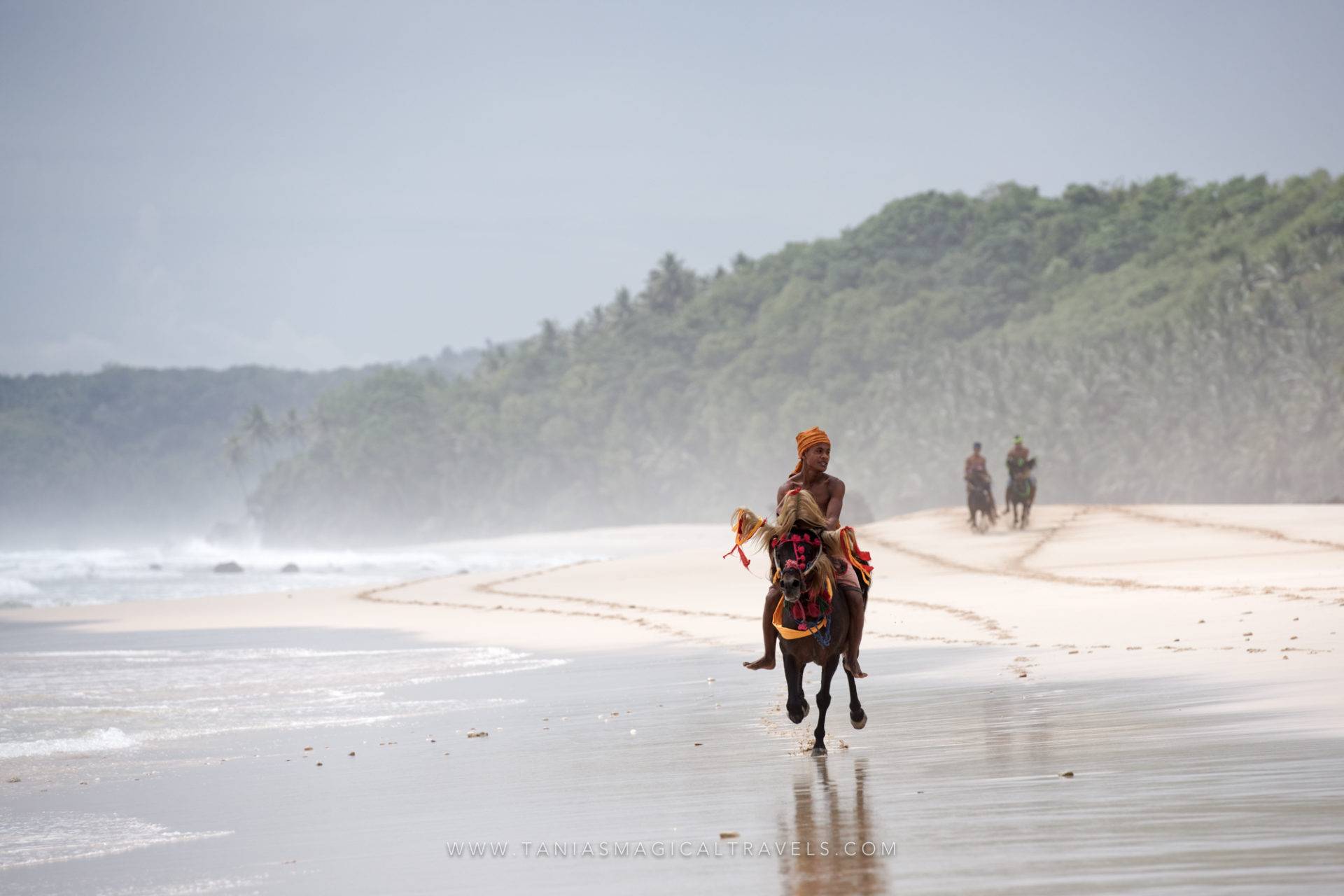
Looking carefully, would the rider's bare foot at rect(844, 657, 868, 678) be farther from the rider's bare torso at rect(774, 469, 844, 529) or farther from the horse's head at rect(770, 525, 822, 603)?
the rider's bare torso at rect(774, 469, 844, 529)

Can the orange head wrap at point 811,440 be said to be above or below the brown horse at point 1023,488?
above

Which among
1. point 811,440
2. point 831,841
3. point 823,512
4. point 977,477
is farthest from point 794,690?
point 977,477

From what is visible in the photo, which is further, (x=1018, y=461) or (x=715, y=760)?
(x=1018, y=461)

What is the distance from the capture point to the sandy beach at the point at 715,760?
5.60 meters

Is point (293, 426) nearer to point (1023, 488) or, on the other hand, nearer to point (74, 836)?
point (1023, 488)

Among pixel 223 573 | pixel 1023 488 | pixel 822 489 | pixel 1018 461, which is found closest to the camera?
pixel 822 489

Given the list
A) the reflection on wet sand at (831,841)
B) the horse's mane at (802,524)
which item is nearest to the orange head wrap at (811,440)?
the horse's mane at (802,524)

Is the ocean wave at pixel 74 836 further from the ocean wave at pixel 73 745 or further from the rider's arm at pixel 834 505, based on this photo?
the rider's arm at pixel 834 505

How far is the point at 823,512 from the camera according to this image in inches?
350

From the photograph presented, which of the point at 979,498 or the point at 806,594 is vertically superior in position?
the point at 979,498

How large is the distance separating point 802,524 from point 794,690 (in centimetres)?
91

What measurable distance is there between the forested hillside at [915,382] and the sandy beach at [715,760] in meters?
36.1

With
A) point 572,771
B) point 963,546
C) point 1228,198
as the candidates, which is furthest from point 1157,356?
point 572,771

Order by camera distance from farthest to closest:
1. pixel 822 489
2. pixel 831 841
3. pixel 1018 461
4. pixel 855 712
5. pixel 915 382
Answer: pixel 915 382 < pixel 1018 461 < pixel 822 489 < pixel 855 712 < pixel 831 841
